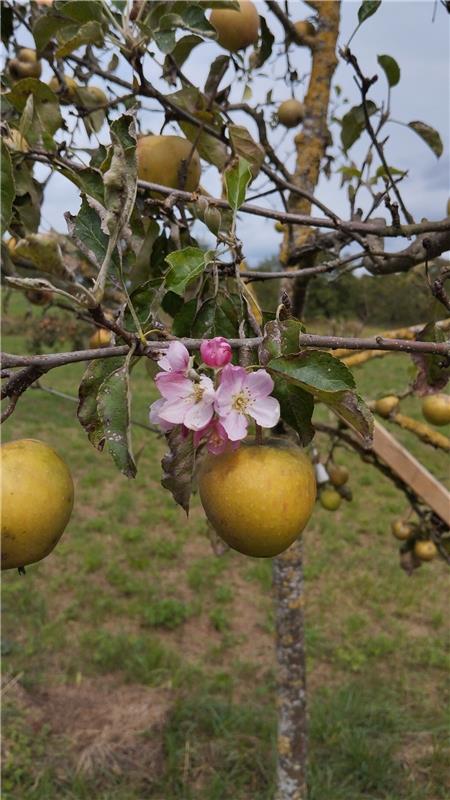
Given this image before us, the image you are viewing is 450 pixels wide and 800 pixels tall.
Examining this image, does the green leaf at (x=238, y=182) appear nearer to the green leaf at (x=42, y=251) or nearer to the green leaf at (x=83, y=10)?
the green leaf at (x=42, y=251)

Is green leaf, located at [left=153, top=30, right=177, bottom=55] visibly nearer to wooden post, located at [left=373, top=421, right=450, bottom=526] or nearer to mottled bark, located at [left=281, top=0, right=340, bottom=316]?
mottled bark, located at [left=281, top=0, right=340, bottom=316]

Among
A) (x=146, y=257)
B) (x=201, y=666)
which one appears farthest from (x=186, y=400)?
(x=201, y=666)

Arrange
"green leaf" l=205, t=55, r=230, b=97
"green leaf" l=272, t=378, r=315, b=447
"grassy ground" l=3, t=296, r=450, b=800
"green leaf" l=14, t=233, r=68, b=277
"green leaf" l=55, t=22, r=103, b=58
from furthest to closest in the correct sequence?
"grassy ground" l=3, t=296, r=450, b=800
"green leaf" l=205, t=55, r=230, b=97
"green leaf" l=55, t=22, r=103, b=58
"green leaf" l=272, t=378, r=315, b=447
"green leaf" l=14, t=233, r=68, b=277

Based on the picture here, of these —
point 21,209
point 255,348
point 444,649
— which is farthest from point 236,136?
point 444,649

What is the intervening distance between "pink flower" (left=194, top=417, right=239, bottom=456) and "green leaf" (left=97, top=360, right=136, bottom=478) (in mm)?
89

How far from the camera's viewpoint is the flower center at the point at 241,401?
66 centimetres

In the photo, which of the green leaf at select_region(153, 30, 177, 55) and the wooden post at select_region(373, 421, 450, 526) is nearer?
the green leaf at select_region(153, 30, 177, 55)

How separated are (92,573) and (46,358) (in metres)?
3.91

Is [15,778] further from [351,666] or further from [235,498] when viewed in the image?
[235,498]

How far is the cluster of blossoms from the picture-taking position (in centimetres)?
65

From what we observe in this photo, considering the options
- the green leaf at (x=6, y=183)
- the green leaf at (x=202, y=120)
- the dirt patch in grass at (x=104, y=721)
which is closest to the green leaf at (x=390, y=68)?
the green leaf at (x=202, y=120)

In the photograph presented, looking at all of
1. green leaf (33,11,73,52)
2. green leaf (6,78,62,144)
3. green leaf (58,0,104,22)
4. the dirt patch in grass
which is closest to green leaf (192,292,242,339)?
green leaf (6,78,62,144)

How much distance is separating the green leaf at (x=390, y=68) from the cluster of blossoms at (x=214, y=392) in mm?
1038

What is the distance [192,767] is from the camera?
2.70 metres
